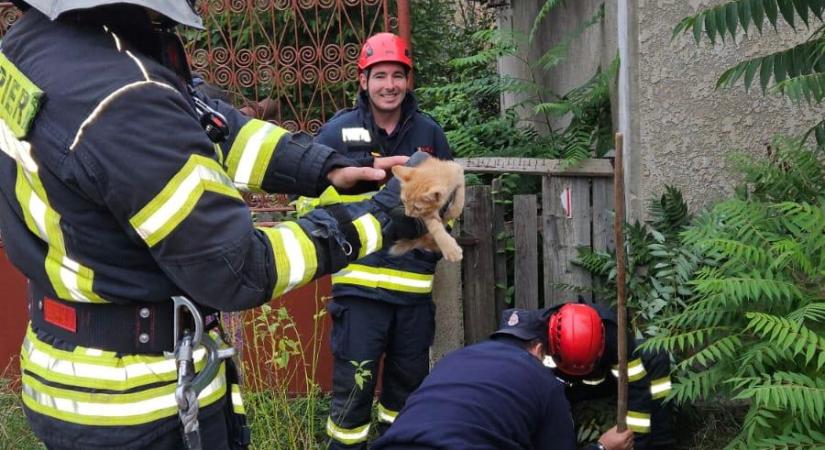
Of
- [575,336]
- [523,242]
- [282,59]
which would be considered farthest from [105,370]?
[282,59]

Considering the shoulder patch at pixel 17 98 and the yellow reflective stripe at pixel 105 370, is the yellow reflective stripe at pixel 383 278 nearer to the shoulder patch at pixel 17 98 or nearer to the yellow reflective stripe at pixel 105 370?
the yellow reflective stripe at pixel 105 370

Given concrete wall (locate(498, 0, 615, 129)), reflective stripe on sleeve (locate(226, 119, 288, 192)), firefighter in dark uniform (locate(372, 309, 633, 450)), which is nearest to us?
reflective stripe on sleeve (locate(226, 119, 288, 192))

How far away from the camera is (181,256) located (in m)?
1.92

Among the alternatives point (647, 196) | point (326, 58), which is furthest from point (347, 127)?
point (647, 196)

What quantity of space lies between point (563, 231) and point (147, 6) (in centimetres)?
336

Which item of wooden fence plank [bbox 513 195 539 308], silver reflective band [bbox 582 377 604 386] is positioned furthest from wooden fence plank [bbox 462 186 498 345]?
silver reflective band [bbox 582 377 604 386]

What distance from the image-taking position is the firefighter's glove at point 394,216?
2328 mm

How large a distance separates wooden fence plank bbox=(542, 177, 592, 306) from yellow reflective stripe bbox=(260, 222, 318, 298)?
116 inches

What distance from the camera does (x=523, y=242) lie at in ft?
16.3

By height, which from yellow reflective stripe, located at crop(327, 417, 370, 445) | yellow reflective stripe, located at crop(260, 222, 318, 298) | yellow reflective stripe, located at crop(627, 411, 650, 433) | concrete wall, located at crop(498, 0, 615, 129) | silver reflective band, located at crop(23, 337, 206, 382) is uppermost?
concrete wall, located at crop(498, 0, 615, 129)

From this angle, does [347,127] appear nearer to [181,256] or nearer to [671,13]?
[671,13]

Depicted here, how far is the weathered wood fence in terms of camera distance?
488 centimetres

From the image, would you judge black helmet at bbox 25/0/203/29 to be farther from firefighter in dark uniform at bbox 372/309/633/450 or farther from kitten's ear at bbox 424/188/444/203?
firefighter in dark uniform at bbox 372/309/633/450

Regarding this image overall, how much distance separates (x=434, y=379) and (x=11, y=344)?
11.4 feet
